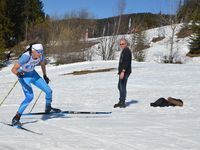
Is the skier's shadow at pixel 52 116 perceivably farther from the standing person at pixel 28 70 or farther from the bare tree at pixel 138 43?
the bare tree at pixel 138 43

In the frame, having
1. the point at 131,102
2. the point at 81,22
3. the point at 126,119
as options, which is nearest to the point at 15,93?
the point at 131,102

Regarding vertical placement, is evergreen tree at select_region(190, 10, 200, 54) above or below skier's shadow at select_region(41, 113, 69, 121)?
above

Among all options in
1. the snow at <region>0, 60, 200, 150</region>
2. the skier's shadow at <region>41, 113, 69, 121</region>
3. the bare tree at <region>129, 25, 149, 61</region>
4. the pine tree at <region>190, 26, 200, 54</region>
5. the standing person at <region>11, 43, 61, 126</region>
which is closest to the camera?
the snow at <region>0, 60, 200, 150</region>

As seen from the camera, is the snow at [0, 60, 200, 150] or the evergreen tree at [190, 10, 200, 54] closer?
the snow at [0, 60, 200, 150]

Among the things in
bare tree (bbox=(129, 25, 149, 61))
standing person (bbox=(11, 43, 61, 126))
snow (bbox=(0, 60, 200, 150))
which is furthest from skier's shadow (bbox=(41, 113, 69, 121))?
bare tree (bbox=(129, 25, 149, 61))

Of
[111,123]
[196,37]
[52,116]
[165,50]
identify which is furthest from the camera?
[165,50]

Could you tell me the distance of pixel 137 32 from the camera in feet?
162

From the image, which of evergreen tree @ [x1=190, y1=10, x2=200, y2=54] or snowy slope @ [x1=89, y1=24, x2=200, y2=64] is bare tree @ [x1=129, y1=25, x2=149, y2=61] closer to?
snowy slope @ [x1=89, y1=24, x2=200, y2=64]

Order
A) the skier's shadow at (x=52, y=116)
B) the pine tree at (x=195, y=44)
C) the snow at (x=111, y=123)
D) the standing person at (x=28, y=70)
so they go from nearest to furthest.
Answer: the snow at (x=111, y=123) → the standing person at (x=28, y=70) → the skier's shadow at (x=52, y=116) → the pine tree at (x=195, y=44)

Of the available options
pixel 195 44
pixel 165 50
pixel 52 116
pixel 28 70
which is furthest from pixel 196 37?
pixel 28 70

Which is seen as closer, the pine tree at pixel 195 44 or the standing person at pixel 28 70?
the standing person at pixel 28 70

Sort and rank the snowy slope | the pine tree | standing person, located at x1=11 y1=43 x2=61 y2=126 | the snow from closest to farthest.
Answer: the snow < standing person, located at x1=11 y1=43 x2=61 y2=126 < the pine tree < the snowy slope

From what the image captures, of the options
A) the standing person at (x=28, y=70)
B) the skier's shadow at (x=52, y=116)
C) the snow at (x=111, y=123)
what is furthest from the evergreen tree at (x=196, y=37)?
the standing person at (x=28, y=70)

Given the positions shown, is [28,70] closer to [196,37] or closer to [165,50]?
[196,37]
